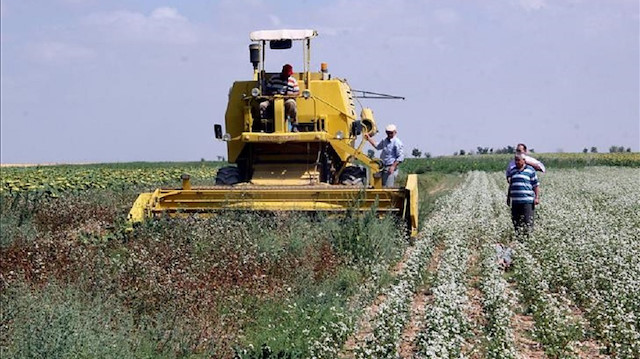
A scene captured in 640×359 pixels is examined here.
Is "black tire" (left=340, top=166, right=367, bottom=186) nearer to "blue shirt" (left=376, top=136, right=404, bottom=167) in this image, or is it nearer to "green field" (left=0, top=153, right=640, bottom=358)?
"blue shirt" (left=376, top=136, right=404, bottom=167)

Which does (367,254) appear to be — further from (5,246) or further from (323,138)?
(5,246)

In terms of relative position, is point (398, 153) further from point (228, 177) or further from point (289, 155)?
point (228, 177)

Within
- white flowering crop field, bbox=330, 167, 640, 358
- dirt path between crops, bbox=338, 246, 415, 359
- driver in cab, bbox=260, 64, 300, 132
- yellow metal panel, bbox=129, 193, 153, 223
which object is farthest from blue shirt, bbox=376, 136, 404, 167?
dirt path between crops, bbox=338, 246, 415, 359

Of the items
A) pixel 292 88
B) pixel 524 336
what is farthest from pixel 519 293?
pixel 292 88

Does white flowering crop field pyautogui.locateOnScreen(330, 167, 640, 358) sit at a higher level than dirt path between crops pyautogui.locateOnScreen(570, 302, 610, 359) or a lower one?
higher

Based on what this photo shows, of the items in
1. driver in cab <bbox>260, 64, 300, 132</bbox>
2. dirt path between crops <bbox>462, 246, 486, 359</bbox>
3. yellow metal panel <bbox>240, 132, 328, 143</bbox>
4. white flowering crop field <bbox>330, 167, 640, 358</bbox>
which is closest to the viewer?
white flowering crop field <bbox>330, 167, 640, 358</bbox>

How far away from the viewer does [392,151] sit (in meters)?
18.5

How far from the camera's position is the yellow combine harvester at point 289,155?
16094 millimetres

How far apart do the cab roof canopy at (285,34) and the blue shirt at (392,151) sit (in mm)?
2376

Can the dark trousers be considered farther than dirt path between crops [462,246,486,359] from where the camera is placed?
Yes

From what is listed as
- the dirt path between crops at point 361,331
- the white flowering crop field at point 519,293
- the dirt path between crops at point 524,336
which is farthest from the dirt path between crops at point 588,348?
the dirt path between crops at point 361,331

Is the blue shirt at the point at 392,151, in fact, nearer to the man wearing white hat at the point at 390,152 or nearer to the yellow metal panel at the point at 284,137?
the man wearing white hat at the point at 390,152

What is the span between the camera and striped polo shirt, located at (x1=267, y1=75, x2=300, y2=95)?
1781 cm

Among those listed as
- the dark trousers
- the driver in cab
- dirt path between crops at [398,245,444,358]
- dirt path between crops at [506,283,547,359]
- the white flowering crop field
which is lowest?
dirt path between crops at [506,283,547,359]
